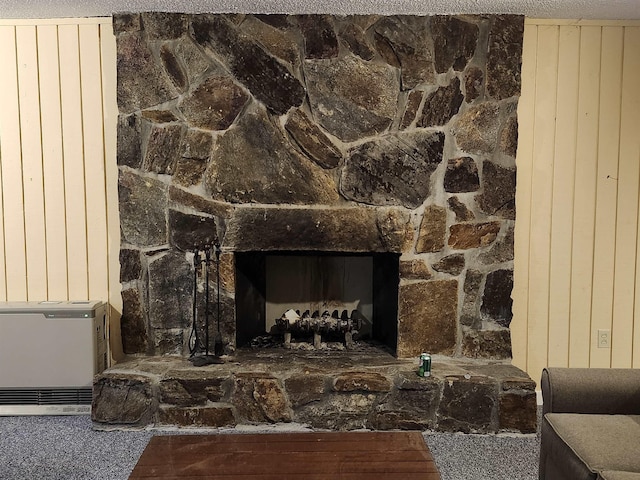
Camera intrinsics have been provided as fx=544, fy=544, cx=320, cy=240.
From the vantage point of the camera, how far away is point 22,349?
114 inches

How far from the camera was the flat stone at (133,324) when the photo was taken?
2967mm

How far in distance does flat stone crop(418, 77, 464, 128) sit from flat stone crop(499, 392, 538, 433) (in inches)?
56.4

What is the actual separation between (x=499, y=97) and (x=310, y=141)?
3.35ft

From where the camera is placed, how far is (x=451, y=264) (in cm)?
292

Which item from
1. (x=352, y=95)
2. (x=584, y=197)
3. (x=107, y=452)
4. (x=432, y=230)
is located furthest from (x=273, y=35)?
(x=107, y=452)

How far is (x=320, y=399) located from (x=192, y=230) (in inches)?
43.5

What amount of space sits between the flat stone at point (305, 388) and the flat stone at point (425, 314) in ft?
1.68

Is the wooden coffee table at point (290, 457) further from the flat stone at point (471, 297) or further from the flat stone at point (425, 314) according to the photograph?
the flat stone at point (471, 297)

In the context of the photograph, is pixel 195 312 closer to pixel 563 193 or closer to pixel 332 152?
pixel 332 152

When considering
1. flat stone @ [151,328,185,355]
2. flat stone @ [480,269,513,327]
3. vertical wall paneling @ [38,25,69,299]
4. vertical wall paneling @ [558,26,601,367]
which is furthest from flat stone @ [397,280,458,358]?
vertical wall paneling @ [38,25,69,299]

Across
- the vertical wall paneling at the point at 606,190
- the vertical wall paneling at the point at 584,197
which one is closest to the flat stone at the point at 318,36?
the vertical wall paneling at the point at 584,197

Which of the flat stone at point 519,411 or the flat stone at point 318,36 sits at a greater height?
the flat stone at point 318,36

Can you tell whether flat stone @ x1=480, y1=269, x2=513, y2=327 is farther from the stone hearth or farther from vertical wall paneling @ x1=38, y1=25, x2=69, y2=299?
vertical wall paneling @ x1=38, y1=25, x2=69, y2=299

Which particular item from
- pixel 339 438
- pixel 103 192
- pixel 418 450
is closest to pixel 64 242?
pixel 103 192
